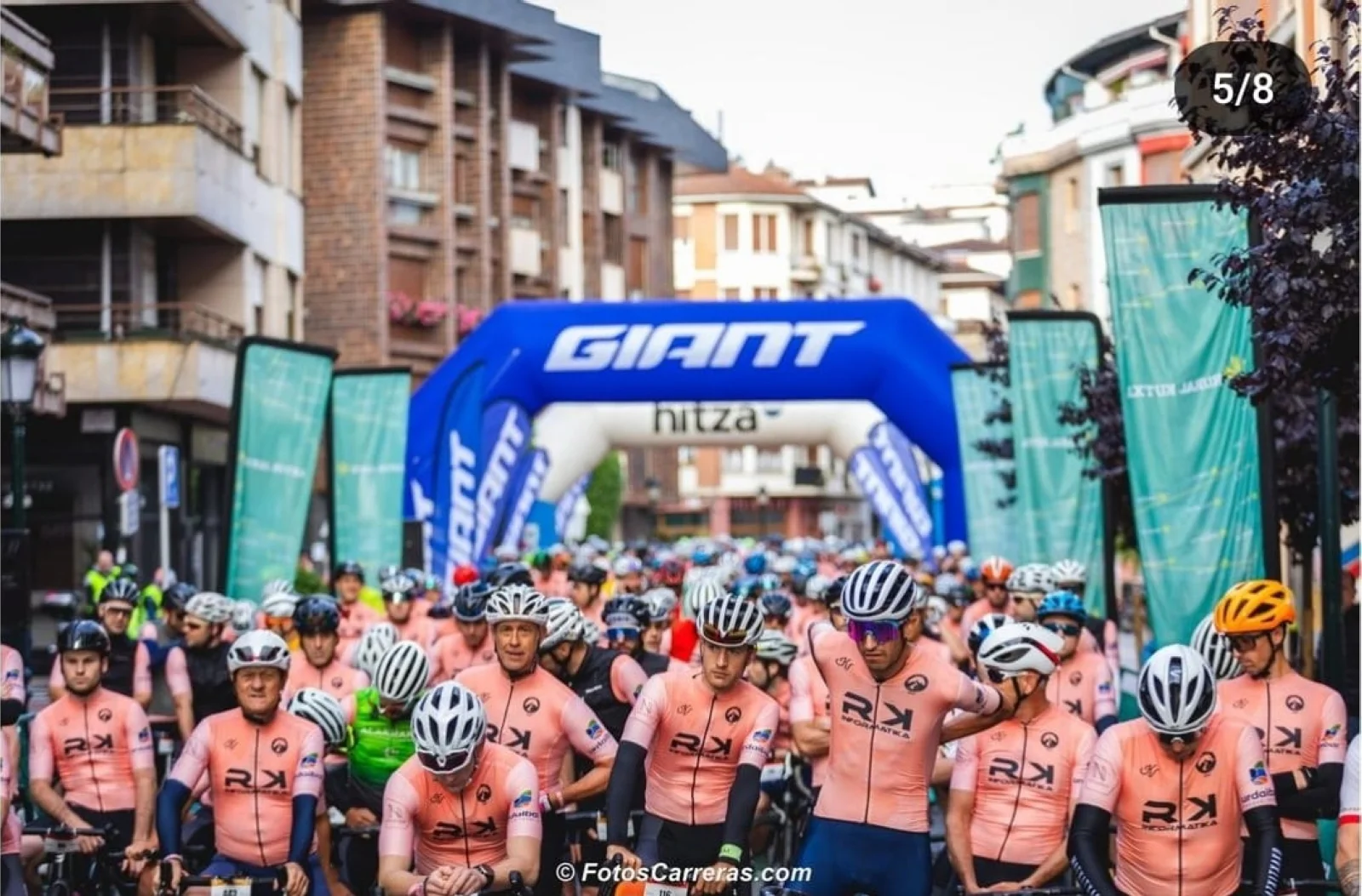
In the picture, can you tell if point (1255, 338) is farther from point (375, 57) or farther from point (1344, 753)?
point (375, 57)

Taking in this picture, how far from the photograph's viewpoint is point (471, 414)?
1150 inches

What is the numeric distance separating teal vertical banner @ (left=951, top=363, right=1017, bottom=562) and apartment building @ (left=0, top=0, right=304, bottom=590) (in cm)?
1142

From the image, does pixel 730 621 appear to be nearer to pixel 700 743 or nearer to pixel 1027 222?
pixel 700 743

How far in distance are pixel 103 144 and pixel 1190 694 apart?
28.1 metres

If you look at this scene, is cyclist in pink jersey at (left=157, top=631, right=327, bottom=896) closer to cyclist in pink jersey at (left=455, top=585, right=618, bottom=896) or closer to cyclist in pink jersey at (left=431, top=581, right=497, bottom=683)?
cyclist in pink jersey at (left=455, top=585, right=618, bottom=896)

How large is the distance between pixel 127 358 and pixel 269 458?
551 inches

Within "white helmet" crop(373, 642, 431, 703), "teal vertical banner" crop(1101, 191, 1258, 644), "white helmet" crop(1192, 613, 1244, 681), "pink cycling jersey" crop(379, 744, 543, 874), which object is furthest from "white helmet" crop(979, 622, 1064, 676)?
"teal vertical banner" crop(1101, 191, 1258, 644)

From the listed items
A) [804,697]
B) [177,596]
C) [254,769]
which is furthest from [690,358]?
[254,769]

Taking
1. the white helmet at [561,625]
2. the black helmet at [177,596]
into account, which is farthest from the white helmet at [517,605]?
the black helmet at [177,596]

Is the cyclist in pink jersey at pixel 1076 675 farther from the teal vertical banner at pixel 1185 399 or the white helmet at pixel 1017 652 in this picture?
the white helmet at pixel 1017 652

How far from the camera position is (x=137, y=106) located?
121ft

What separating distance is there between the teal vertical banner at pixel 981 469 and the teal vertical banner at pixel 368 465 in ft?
18.9

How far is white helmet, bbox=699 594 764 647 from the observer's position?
10836 millimetres

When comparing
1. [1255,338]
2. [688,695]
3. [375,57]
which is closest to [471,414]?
[1255,338]
